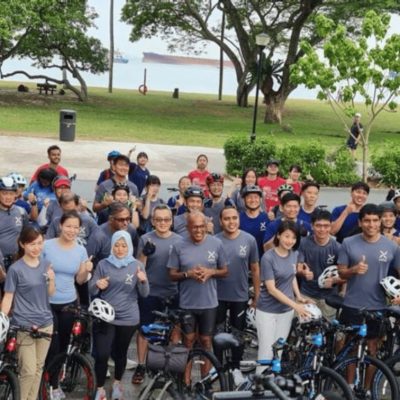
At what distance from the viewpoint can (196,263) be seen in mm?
6547

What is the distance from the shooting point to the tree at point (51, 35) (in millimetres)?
34500

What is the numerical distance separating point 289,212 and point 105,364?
2.71 meters

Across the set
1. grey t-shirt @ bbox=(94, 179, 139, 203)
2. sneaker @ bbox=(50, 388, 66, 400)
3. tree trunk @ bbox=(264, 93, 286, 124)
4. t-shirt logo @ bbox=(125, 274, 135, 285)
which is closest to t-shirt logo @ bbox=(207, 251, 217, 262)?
t-shirt logo @ bbox=(125, 274, 135, 285)

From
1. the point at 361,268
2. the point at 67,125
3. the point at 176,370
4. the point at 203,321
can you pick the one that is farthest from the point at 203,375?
the point at 67,125

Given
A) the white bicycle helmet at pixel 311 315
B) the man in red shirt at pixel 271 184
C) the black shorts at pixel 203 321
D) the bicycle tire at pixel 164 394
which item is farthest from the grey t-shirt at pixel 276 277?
the man in red shirt at pixel 271 184

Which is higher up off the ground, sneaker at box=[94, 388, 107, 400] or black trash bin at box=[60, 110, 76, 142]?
black trash bin at box=[60, 110, 76, 142]

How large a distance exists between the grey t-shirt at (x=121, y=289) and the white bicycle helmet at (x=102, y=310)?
0.19 m

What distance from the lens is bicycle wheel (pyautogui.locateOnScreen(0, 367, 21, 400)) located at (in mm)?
5672

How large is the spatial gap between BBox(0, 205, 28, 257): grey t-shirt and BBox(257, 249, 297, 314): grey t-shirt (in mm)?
2661

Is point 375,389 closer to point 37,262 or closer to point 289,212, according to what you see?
point 289,212

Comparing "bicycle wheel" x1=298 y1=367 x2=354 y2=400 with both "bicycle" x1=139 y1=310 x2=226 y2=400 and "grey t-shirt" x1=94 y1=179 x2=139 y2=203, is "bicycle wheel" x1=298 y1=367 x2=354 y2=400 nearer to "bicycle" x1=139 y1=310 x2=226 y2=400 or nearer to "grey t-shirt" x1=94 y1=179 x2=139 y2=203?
"bicycle" x1=139 y1=310 x2=226 y2=400

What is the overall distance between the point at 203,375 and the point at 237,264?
1.20m

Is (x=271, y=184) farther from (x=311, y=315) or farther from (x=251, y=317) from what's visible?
(x=311, y=315)

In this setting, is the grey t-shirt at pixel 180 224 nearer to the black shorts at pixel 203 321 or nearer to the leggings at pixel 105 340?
the black shorts at pixel 203 321
